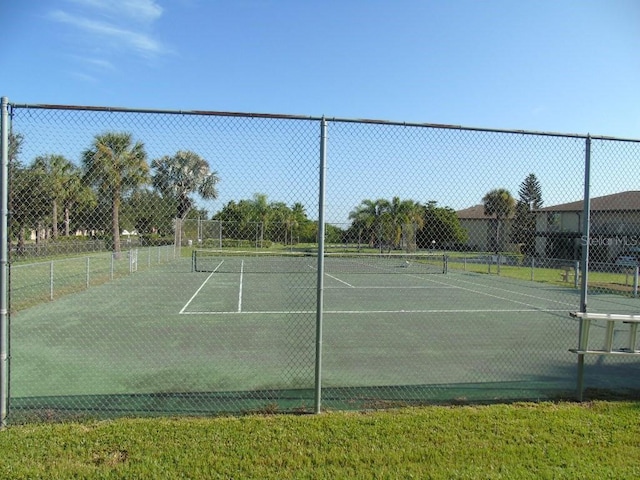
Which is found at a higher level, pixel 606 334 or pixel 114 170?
pixel 114 170

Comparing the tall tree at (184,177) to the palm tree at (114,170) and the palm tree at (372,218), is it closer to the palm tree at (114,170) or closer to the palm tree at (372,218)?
the palm tree at (114,170)

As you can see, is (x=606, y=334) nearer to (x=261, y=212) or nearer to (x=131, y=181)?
(x=261, y=212)

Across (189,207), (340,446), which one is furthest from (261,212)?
(340,446)

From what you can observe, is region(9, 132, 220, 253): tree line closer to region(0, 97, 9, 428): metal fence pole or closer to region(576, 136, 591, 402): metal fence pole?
region(0, 97, 9, 428): metal fence pole

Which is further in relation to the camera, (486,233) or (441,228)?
(486,233)

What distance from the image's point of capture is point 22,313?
38.6 ft

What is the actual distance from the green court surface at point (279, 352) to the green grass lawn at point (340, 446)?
0.69 meters

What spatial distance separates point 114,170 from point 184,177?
1302mm

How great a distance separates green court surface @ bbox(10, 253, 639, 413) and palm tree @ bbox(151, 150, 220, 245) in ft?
7.96

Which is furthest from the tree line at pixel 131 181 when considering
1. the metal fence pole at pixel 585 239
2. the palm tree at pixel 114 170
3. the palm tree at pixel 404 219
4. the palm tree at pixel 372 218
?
the metal fence pole at pixel 585 239

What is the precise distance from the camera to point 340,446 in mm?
4250

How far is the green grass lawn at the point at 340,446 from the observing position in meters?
3.84

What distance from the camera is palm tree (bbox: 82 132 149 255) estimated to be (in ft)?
19.9

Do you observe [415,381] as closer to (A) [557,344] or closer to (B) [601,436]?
(B) [601,436]
